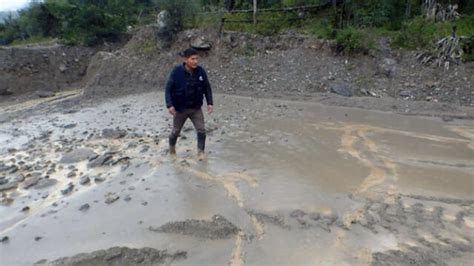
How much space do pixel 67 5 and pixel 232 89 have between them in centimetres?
1078

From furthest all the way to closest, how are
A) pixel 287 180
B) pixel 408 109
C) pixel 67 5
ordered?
1. pixel 67 5
2. pixel 408 109
3. pixel 287 180

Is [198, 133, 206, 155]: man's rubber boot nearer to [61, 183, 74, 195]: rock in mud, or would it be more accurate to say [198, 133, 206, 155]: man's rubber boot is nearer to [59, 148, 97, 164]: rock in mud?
[59, 148, 97, 164]: rock in mud

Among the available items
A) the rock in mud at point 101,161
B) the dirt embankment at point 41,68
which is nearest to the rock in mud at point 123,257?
the rock in mud at point 101,161

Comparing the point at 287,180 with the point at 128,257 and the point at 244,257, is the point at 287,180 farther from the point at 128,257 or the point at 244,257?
the point at 128,257

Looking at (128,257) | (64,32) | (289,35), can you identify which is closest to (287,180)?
(128,257)

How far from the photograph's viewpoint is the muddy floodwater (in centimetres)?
391

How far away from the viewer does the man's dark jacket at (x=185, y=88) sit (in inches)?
250

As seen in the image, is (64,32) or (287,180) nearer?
(287,180)

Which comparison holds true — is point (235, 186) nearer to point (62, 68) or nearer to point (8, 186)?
point (8, 186)

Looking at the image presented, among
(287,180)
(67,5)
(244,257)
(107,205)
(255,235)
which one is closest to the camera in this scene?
(244,257)

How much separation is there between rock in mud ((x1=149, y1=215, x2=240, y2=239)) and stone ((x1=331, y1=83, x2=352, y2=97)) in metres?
8.86

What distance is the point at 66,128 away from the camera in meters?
9.52

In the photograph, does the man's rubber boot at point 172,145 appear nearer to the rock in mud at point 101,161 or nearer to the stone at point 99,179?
the rock in mud at point 101,161

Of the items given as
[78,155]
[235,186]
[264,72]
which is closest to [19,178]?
[78,155]
